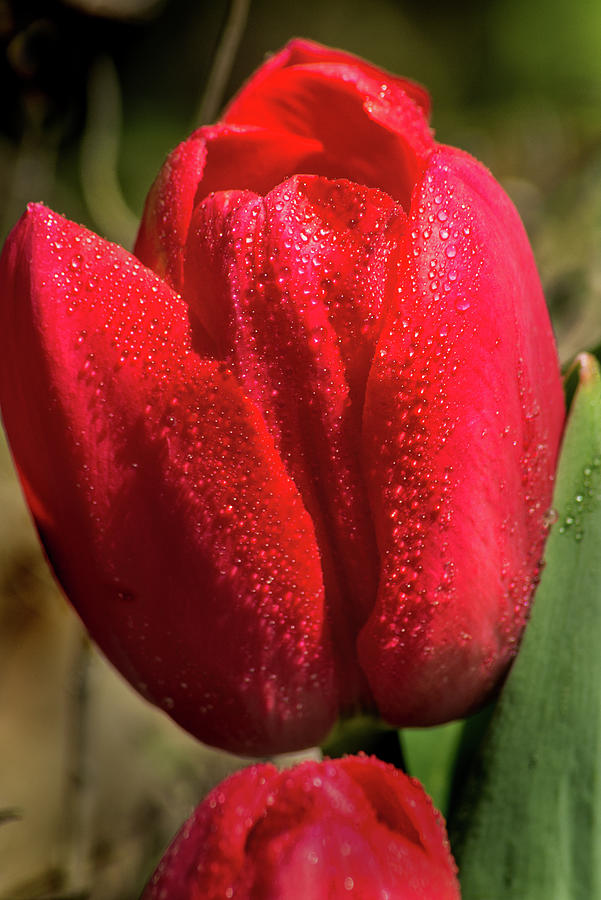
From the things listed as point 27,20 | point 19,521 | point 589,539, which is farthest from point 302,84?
point 19,521

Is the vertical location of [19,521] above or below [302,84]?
below

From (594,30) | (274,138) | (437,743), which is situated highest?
(274,138)

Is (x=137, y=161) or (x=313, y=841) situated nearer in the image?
(x=313, y=841)

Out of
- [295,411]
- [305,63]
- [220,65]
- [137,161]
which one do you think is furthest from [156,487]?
[137,161]

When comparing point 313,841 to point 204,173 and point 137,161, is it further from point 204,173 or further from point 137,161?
point 137,161

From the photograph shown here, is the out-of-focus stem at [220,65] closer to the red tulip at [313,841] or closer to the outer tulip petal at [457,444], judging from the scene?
the outer tulip petal at [457,444]

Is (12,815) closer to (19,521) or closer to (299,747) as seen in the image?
(299,747)
